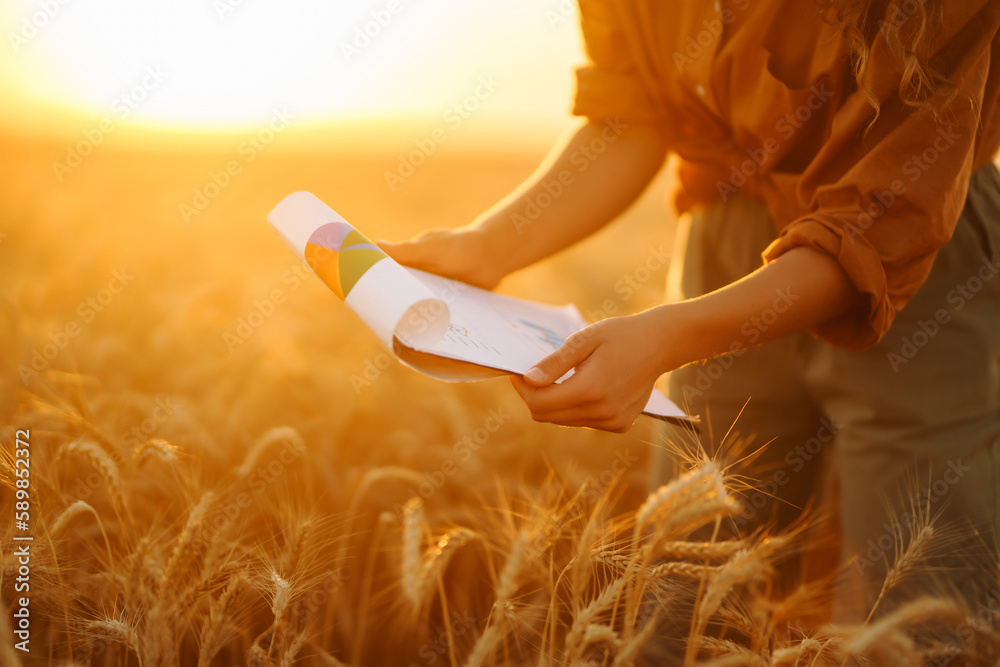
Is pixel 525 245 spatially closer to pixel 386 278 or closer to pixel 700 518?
pixel 386 278

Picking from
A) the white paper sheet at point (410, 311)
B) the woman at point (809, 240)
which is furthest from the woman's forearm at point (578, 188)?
the white paper sheet at point (410, 311)

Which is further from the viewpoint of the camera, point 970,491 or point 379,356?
point 379,356

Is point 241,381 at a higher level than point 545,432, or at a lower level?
higher

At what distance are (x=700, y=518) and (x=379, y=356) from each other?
166 cm

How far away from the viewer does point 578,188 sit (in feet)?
4.32

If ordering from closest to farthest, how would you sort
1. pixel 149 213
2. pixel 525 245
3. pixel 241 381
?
pixel 525 245, pixel 241 381, pixel 149 213

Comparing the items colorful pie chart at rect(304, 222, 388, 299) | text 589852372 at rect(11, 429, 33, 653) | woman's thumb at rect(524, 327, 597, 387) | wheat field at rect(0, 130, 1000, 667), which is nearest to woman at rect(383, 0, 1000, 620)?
woman's thumb at rect(524, 327, 597, 387)

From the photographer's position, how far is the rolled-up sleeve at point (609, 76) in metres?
1.27

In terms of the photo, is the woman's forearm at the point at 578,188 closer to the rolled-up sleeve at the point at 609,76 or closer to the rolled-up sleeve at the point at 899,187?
the rolled-up sleeve at the point at 609,76

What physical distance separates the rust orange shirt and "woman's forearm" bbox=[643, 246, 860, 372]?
0.11 ft

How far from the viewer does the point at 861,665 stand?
88 centimetres

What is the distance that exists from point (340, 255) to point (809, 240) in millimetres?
707

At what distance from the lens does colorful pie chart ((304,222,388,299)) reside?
81 centimetres

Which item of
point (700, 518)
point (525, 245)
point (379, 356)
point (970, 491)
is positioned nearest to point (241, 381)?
point (379, 356)
